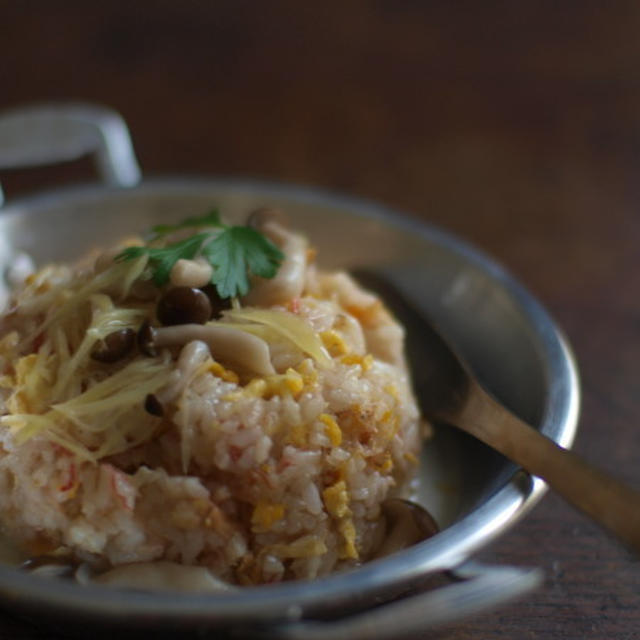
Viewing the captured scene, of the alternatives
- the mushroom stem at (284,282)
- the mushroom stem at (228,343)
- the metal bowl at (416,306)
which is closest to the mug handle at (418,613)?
the metal bowl at (416,306)

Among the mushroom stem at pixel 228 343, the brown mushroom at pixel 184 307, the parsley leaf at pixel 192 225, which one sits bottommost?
the mushroom stem at pixel 228 343

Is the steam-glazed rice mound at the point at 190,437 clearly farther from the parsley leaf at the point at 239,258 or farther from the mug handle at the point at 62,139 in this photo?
the mug handle at the point at 62,139

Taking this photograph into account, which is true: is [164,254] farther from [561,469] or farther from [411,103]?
[411,103]

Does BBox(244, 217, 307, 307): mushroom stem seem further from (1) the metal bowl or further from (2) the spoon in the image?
(1) the metal bowl

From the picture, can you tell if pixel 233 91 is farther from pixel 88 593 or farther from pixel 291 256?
pixel 88 593

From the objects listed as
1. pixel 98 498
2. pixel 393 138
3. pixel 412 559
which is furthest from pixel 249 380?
pixel 393 138

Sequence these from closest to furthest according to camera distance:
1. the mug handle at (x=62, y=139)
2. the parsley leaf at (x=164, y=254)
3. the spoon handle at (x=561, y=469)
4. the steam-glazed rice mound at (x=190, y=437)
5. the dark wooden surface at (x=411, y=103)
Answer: the spoon handle at (x=561, y=469)
the steam-glazed rice mound at (x=190, y=437)
the parsley leaf at (x=164, y=254)
the mug handle at (x=62, y=139)
the dark wooden surface at (x=411, y=103)
